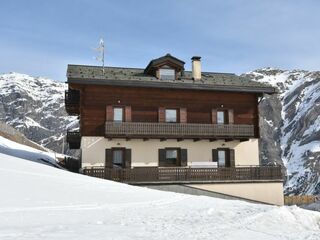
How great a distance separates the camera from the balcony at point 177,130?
25.7 m

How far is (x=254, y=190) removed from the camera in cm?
2617

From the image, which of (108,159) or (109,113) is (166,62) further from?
(108,159)

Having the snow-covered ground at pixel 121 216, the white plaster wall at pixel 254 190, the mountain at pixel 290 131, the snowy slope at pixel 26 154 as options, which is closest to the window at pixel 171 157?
the white plaster wall at pixel 254 190

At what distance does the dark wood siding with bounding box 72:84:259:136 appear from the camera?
26.4 m

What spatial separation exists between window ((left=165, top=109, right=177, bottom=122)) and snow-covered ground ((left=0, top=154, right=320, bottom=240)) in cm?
1102

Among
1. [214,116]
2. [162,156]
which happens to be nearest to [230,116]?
[214,116]

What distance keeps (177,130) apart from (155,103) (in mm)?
2369

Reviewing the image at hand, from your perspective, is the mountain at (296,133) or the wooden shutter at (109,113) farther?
the mountain at (296,133)

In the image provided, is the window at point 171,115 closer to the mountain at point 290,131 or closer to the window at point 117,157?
the window at point 117,157

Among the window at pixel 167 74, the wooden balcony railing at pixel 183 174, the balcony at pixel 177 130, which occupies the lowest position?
the wooden balcony railing at pixel 183 174

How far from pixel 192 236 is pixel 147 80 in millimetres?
19221

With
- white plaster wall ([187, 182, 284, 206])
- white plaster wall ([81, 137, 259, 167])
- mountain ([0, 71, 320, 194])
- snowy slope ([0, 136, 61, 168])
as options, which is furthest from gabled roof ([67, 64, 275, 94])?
mountain ([0, 71, 320, 194])

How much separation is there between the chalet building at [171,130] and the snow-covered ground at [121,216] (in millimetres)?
8641

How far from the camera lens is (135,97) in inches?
1073
